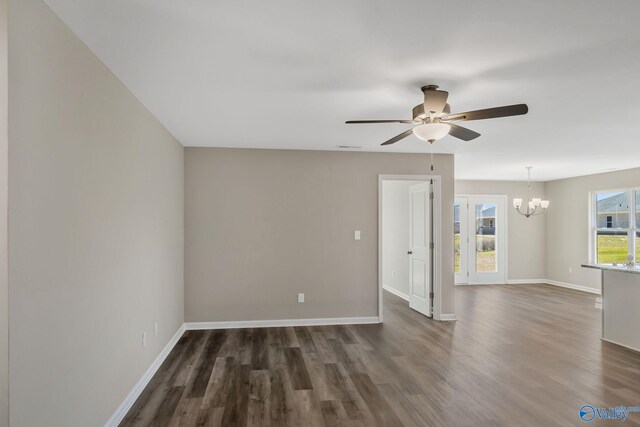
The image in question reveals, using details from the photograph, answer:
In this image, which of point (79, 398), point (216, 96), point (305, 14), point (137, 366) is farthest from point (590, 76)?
point (137, 366)

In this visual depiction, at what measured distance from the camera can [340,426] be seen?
2488mm

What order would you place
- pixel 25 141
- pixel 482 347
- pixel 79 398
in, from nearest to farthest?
pixel 25 141 < pixel 79 398 < pixel 482 347

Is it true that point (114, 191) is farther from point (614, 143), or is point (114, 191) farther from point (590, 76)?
point (614, 143)

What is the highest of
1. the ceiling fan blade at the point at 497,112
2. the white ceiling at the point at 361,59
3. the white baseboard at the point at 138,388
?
the white ceiling at the point at 361,59

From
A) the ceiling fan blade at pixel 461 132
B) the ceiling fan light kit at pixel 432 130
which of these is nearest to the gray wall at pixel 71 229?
the ceiling fan light kit at pixel 432 130

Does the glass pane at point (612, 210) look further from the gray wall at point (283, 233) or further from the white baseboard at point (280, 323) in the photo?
the white baseboard at point (280, 323)

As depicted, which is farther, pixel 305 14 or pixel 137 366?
pixel 137 366

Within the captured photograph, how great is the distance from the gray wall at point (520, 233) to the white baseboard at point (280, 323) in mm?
4613

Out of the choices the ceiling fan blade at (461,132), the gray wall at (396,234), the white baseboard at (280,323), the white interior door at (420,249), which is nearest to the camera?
the ceiling fan blade at (461,132)

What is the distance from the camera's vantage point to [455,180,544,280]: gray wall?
8.39 meters

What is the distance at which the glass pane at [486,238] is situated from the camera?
330 inches

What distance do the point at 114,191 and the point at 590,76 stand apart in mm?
3341

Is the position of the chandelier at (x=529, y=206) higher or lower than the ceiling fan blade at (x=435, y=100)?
lower

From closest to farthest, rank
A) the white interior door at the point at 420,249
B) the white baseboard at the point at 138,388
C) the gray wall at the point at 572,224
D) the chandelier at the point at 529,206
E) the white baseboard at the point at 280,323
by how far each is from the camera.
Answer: the white baseboard at the point at 138,388, the white baseboard at the point at 280,323, the white interior door at the point at 420,249, the gray wall at the point at 572,224, the chandelier at the point at 529,206
